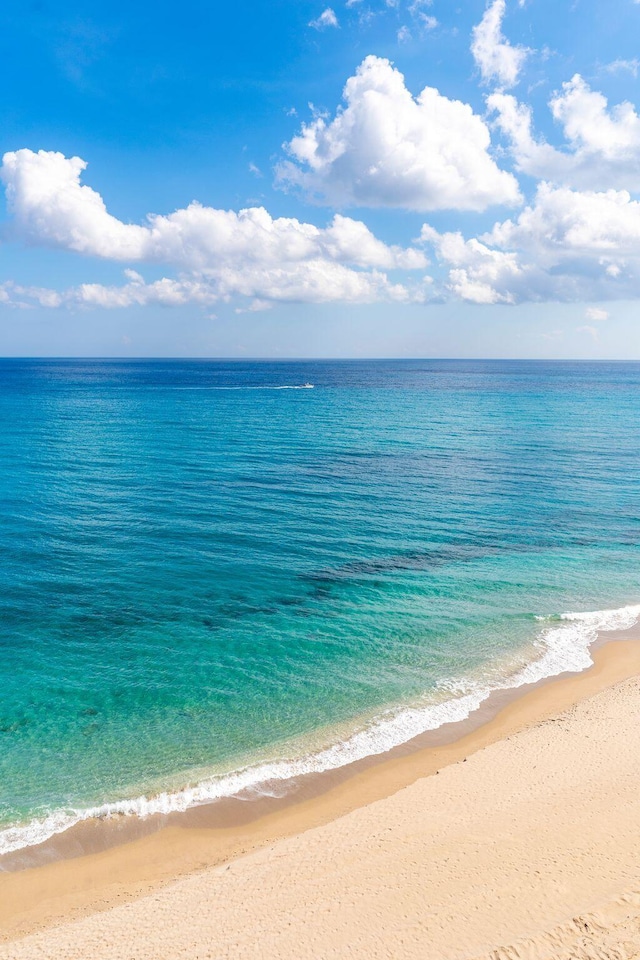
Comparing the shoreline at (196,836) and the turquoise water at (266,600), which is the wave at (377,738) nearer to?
the turquoise water at (266,600)

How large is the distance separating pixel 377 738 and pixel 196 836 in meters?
6.70

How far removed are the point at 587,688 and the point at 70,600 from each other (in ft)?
78.5

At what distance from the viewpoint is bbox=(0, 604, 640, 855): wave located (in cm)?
1639

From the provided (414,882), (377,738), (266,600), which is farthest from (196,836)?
(266,600)

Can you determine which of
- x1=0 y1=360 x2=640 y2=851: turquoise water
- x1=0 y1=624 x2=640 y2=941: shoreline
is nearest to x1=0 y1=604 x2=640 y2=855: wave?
x1=0 y1=360 x2=640 y2=851: turquoise water

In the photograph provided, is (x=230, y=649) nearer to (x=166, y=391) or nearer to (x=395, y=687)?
(x=395, y=687)

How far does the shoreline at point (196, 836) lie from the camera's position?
1402cm

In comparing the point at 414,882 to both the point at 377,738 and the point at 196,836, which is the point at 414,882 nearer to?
the point at 196,836

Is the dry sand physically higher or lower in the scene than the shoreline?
higher

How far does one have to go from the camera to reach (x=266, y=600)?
95.1 ft

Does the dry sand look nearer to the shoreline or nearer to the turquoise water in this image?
the shoreline

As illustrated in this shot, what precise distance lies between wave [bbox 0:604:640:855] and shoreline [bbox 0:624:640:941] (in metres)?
0.33

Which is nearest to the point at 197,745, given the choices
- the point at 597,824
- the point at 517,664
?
the point at 597,824

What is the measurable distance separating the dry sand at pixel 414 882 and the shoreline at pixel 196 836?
7cm
